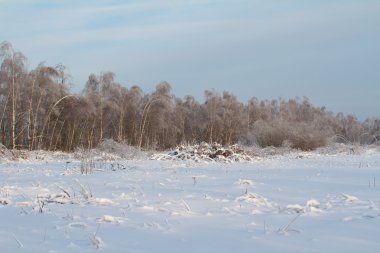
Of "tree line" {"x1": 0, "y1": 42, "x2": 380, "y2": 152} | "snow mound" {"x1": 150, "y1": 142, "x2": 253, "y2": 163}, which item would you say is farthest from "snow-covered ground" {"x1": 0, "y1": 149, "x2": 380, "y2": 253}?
"tree line" {"x1": 0, "y1": 42, "x2": 380, "y2": 152}

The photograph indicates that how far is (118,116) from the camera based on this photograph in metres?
45.6

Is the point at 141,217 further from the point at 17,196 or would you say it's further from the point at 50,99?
the point at 50,99

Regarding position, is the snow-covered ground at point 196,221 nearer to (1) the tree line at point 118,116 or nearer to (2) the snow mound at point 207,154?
(2) the snow mound at point 207,154

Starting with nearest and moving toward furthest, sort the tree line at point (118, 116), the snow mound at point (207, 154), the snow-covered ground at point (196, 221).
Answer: the snow-covered ground at point (196, 221), the snow mound at point (207, 154), the tree line at point (118, 116)

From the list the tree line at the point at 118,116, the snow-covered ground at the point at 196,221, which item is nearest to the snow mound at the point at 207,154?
the tree line at the point at 118,116

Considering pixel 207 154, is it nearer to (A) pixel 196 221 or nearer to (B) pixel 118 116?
(A) pixel 196 221

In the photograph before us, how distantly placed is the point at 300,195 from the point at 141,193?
8.89 feet

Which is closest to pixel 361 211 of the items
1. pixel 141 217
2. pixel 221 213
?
pixel 221 213

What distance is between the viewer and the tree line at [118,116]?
3182cm

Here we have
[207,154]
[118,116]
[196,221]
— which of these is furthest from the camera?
[118,116]

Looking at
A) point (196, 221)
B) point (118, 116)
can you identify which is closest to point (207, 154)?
point (196, 221)

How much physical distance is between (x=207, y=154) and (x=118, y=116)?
27.0m

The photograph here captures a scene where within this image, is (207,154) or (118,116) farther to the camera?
(118,116)

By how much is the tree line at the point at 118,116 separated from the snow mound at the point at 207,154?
12.9ft
